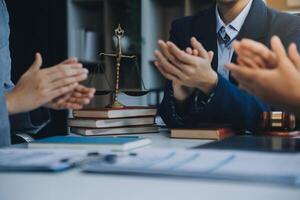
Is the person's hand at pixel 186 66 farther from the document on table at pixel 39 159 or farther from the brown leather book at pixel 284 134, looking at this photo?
the document on table at pixel 39 159

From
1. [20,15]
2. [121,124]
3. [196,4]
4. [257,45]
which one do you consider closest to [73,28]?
[20,15]

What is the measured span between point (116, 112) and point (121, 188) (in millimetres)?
697

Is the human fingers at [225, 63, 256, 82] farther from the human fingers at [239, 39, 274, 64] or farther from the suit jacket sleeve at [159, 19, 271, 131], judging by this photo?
the suit jacket sleeve at [159, 19, 271, 131]

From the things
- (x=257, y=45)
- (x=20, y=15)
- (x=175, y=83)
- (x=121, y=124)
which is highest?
(x=20, y=15)

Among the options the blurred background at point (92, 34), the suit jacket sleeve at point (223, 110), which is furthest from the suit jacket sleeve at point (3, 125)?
the blurred background at point (92, 34)

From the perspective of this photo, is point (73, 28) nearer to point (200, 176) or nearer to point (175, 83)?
point (175, 83)

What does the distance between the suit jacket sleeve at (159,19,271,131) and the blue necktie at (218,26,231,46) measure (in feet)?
1.32

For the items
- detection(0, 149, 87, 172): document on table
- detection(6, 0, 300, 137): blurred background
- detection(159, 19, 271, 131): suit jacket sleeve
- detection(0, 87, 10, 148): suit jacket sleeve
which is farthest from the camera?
detection(6, 0, 300, 137): blurred background

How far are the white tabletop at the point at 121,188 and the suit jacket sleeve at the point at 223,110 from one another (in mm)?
647

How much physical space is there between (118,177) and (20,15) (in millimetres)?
3029

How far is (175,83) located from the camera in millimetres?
1362

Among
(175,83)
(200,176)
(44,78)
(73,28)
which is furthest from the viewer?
(73,28)

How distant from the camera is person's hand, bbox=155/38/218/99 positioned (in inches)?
48.6

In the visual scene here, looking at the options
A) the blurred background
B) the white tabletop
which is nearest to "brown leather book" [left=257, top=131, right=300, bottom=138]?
the white tabletop
